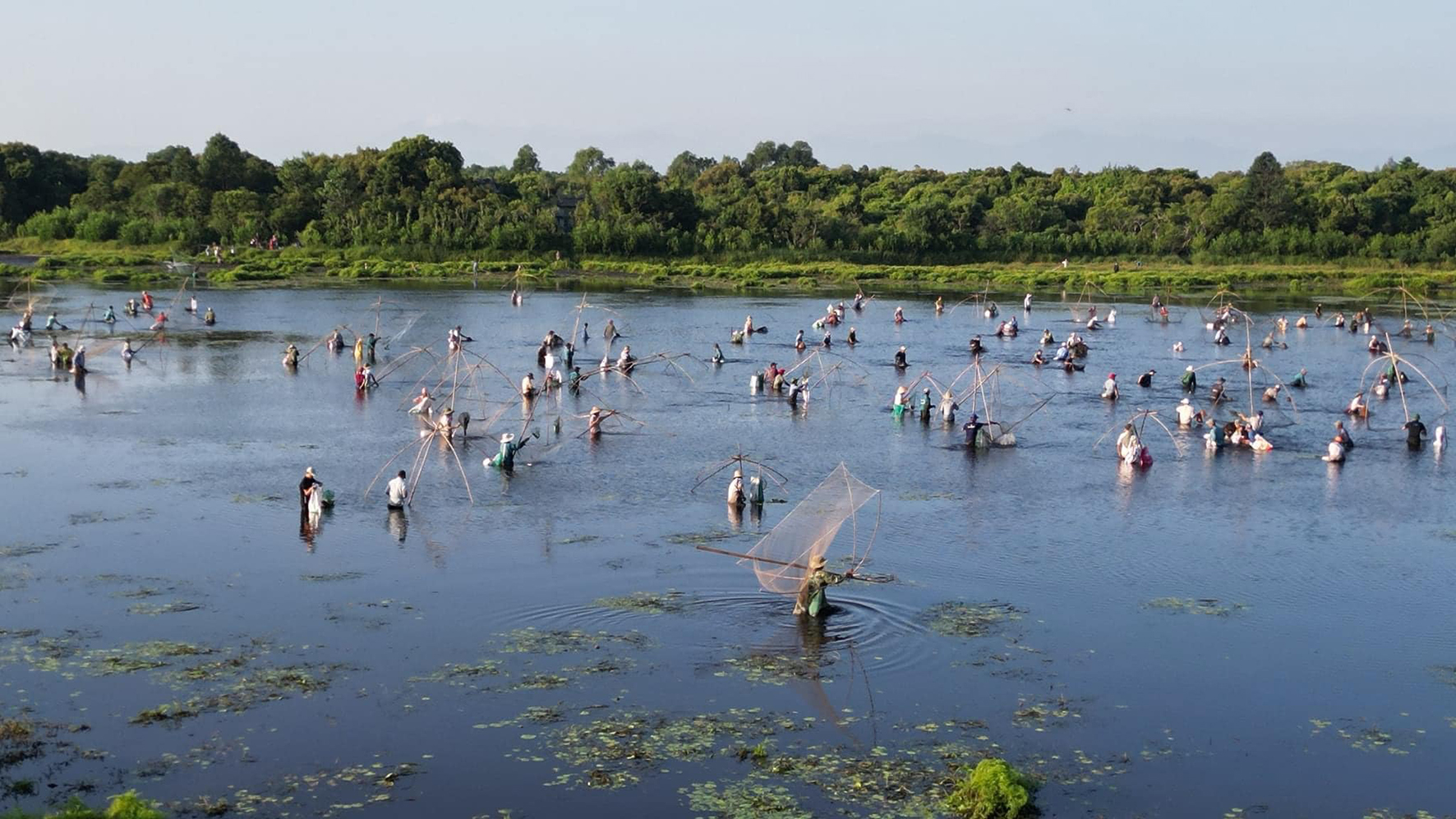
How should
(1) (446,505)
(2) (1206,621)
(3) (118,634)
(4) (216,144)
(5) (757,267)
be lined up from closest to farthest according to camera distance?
(3) (118,634) < (2) (1206,621) < (1) (446,505) < (5) (757,267) < (4) (216,144)

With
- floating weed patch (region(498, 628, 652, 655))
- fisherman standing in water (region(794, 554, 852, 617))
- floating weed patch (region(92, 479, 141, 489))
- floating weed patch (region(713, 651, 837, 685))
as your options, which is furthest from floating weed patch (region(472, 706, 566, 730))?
floating weed patch (region(92, 479, 141, 489))

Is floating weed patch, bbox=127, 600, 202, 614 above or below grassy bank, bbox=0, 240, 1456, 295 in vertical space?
below

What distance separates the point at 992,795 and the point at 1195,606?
10.3 metres

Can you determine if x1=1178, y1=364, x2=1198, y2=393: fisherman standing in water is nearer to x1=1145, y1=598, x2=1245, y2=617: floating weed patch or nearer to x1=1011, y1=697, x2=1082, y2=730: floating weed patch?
x1=1145, y1=598, x2=1245, y2=617: floating weed patch

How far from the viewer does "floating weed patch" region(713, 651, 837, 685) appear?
867 inches

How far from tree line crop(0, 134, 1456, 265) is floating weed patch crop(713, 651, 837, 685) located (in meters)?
90.2

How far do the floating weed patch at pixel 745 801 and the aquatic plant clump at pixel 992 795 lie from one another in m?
1.88

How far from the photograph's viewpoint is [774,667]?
22453mm

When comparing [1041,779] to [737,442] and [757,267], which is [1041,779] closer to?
[737,442]

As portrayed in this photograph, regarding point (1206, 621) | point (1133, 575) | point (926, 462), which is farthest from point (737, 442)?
point (1206, 621)

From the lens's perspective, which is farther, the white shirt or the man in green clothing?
the man in green clothing

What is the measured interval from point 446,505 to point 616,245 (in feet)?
272

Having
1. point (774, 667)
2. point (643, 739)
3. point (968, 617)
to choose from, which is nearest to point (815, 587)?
point (774, 667)

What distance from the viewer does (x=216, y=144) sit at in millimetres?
124812
